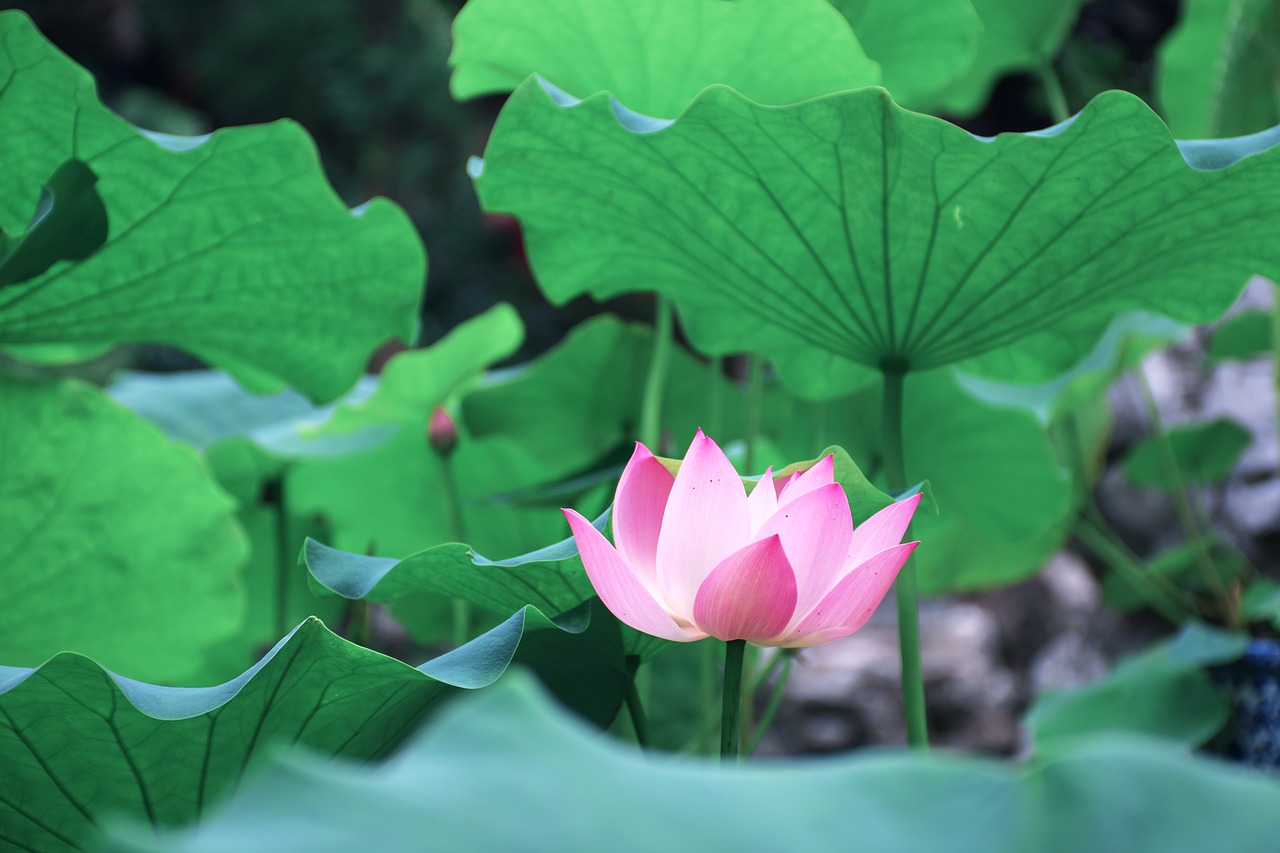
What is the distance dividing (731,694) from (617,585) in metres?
0.05

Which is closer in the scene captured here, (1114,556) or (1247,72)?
(1247,72)

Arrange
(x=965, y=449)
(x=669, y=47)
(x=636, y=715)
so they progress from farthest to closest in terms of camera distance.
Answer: (x=965, y=449)
(x=669, y=47)
(x=636, y=715)

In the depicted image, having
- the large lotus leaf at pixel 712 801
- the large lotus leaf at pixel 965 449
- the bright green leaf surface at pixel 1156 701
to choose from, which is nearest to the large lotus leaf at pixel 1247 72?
the large lotus leaf at pixel 965 449

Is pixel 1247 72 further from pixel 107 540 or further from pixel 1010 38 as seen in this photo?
pixel 107 540

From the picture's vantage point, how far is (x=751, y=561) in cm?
28

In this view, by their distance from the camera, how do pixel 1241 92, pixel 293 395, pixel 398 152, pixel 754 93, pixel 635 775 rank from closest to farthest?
pixel 635 775 < pixel 754 93 < pixel 1241 92 < pixel 293 395 < pixel 398 152

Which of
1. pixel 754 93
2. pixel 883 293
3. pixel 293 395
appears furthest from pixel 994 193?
pixel 293 395

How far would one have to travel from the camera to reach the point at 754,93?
0.53 meters

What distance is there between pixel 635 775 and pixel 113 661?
2.02 ft

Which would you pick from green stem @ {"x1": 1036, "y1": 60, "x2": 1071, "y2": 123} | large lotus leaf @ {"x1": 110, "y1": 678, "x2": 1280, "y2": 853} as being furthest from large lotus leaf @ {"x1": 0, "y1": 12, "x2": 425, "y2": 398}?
green stem @ {"x1": 1036, "y1": 60, "x2": 1071, "y2": 123}

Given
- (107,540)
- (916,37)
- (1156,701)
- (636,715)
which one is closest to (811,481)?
(636,715)

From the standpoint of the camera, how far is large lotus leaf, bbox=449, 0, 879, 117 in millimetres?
500

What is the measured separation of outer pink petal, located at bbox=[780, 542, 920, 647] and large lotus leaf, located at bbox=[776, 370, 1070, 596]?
38 centimetres

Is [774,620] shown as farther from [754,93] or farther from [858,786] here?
[754,93]
